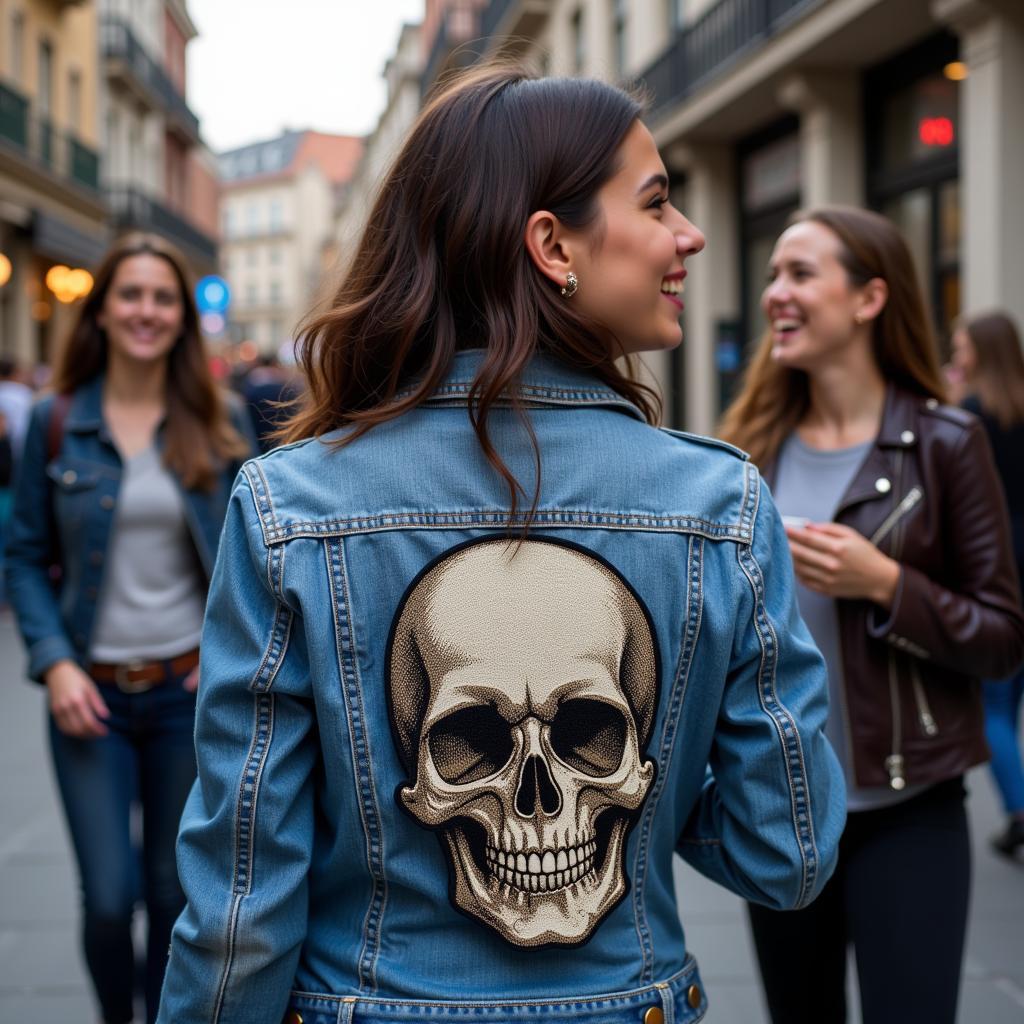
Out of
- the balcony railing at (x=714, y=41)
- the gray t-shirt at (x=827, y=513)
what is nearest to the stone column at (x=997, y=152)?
the balcony railing at (x=714, y=41)

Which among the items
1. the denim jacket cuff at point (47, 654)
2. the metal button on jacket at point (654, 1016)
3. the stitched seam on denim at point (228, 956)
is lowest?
the metal button on jacket at point (654, 1016)

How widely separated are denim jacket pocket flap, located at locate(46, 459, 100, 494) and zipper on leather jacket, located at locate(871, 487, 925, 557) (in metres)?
1.88

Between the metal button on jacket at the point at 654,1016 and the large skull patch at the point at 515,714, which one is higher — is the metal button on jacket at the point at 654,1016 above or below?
below

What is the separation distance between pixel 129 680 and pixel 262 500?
A: 1803 mm

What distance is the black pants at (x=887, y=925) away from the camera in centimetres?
247

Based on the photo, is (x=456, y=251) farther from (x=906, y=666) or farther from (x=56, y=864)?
(x=56, y=864)

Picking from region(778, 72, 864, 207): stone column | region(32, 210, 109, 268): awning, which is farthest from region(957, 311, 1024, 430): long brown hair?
region(32, 210, 109, 268): awning

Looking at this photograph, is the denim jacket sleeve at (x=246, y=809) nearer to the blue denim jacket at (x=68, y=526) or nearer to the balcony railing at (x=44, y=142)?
the blue denim jacket at (x=68, y=526)

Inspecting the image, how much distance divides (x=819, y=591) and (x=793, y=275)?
2.53 ft

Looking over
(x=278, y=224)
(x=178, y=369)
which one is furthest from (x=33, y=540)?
(x=278, y=224)

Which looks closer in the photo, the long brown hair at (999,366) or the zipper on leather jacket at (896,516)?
the zipper on leather jacket at (896,516)

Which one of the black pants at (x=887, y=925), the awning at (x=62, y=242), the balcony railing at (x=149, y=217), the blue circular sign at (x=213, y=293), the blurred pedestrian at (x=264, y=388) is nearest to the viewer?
the black pants at (x=887, y=925)

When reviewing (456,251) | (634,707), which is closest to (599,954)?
(634,707)

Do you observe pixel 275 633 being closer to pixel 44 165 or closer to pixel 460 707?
pixel 460 707
